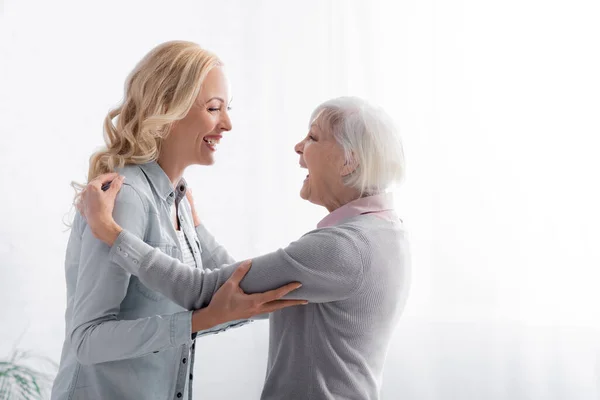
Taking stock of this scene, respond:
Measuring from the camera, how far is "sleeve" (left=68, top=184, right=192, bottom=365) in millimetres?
1411

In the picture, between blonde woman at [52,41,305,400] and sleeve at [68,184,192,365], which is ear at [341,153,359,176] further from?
sleeve at [68,184,192,365]

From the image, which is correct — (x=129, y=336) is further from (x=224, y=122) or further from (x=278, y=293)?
(x=224, y=122)

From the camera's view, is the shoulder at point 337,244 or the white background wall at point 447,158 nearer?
the shoulder at point 337,244

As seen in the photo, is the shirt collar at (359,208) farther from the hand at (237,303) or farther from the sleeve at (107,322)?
the sleeve at (107,322)

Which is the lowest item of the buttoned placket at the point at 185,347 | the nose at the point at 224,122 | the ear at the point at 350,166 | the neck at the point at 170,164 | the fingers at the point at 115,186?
the buttoned placket at the point at 185,347

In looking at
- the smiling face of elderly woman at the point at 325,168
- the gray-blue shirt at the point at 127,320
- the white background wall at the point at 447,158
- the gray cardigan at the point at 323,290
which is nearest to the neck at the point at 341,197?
the smiling face of elderly woman at the point at 325,168

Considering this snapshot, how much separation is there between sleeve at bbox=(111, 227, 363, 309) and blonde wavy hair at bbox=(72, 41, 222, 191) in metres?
0.33

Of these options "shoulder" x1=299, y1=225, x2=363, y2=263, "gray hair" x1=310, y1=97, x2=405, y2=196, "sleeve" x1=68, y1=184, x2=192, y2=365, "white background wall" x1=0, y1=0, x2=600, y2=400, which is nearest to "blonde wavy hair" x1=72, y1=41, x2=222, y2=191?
"sleeve" x1=68, y1=184, x2=192, y2=365

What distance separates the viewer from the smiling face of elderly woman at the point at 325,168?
1.57 m

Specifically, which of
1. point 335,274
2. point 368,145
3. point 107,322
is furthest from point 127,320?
point 368,145

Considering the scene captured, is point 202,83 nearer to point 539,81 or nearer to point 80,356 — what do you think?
point 80,356

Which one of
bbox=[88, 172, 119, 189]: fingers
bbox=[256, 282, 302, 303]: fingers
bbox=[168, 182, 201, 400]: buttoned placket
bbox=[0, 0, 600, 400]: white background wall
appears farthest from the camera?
bbox=[0, 0, 600, 400]: white background wall

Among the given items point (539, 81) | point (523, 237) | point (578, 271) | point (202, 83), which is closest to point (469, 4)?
point (539, 81)

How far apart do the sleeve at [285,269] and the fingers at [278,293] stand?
0.02m
